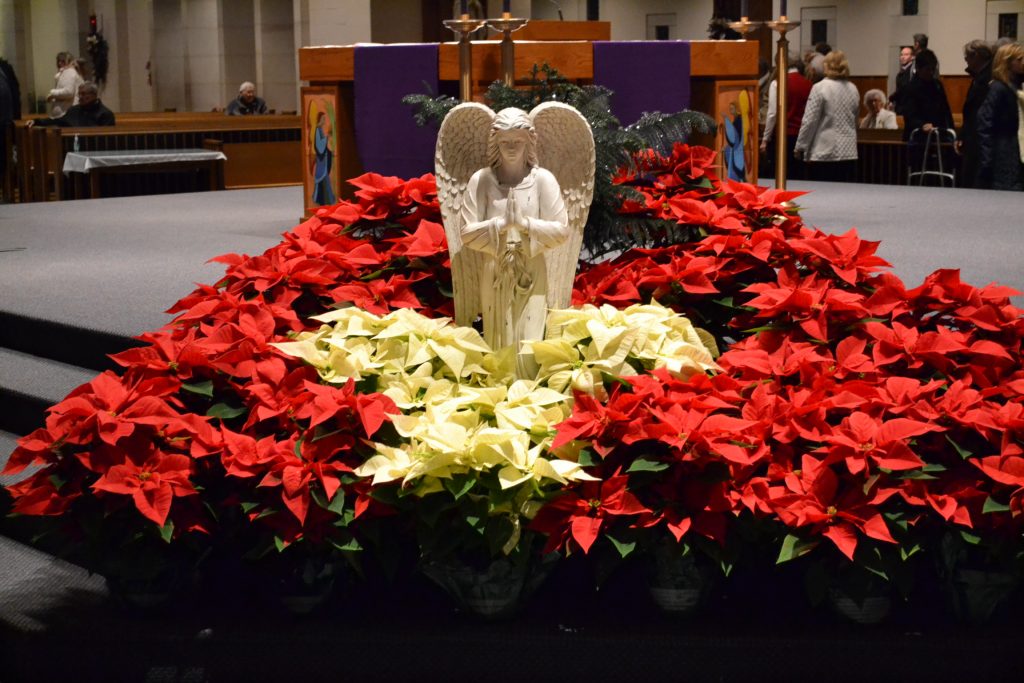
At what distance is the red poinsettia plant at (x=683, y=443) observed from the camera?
2555 mm

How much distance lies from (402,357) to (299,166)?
9253mm

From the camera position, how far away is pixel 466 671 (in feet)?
8.66

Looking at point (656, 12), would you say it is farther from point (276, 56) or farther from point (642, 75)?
point (642, 75)

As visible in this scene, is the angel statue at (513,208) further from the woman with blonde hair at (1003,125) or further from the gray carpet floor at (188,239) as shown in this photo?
the woman with blonde hair at (1003,125)

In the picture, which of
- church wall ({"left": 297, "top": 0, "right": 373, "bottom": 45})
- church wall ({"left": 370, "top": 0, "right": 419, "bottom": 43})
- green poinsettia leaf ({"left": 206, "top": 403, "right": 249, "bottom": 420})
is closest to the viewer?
green poinsettia leaf ({"left": 206, "top": 403, "right": 249, "bottom": 420})

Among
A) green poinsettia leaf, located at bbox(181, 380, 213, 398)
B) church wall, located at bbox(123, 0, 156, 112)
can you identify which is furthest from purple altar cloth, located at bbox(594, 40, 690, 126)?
church wall, located at bbox(123, 0, 156, 112)

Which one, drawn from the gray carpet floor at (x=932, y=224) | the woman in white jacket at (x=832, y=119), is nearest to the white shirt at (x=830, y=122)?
the woman in white jacket at (x=832, y=119)

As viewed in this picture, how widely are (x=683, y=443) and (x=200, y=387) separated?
1025 millimetres

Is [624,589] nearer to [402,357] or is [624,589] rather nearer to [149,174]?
[402,357]

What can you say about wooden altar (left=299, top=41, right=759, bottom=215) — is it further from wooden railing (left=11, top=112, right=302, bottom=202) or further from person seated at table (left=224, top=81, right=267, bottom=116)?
person seated at table (left=224, top=81, right=267, bottom=116)

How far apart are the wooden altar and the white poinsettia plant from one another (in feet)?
7.78

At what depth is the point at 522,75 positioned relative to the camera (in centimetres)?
552

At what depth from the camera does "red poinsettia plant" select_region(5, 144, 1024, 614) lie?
255 cm

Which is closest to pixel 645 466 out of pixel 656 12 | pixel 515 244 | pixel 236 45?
pixel 515 244
